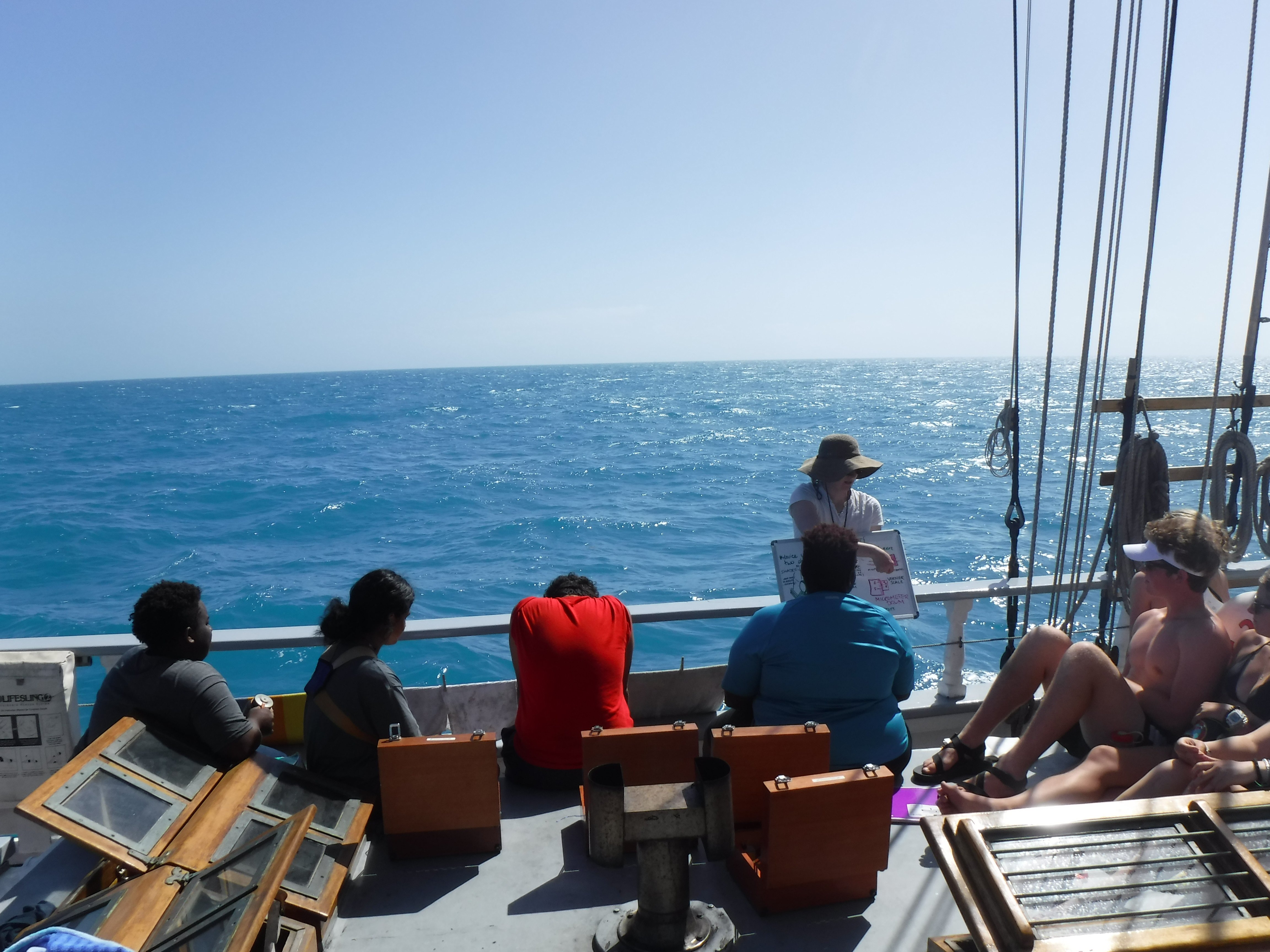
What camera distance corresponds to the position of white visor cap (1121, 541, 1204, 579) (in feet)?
9.91

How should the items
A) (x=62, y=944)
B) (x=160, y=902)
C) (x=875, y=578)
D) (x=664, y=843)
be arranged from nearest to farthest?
(x=62, y=944), (x=160, y=902), (x=664, y=843), (x=875, y=578)

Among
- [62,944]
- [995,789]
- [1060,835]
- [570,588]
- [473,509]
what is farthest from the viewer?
[473,509]

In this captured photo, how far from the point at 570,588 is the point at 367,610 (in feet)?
2.72

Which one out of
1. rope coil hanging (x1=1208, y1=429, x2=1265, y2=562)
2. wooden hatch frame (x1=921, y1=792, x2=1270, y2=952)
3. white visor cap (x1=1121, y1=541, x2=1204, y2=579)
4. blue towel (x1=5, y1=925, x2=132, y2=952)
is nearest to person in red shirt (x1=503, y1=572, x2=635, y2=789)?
wooden hatch frame (x1=921, y1=792, x2=1270, y2=952)

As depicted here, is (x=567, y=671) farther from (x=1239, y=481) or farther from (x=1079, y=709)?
(x=1239, y=481)

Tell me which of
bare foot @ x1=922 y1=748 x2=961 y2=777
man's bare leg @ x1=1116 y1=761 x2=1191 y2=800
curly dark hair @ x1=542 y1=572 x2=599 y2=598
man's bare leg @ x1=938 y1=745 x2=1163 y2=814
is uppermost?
curly dark hair @ x1=542 y1=572 x2=599 y2=598

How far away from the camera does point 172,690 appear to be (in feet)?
9.53

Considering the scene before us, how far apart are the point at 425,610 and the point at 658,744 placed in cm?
1487

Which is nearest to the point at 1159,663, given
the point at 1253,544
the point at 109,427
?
the point at 1253,544

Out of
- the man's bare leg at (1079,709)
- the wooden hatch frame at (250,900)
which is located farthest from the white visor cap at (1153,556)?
the wooden hatch frame at (250,900)

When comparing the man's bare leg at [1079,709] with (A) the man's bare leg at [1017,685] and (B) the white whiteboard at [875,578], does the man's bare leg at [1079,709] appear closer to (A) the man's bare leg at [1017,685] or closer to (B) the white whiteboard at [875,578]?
(A) the man's bare leg at [1017,685]

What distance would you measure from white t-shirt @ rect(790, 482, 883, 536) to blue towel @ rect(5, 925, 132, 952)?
125 inches

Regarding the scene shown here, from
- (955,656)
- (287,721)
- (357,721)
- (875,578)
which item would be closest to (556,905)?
(357,721)

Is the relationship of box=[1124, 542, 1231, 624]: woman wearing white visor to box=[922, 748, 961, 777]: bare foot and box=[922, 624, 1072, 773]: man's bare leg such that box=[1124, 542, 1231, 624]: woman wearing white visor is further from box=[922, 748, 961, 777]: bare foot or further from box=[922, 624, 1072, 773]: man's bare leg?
box=[922, 748, 961, 777]: bare foot
